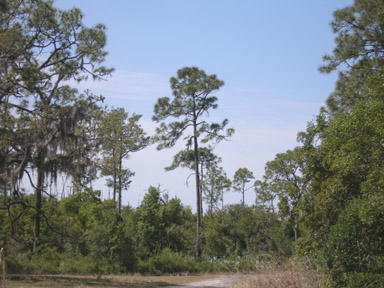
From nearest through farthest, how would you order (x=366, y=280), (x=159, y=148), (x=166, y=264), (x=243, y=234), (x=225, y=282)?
(x=366, y=280), (x=225, y=282), (x=166, y=264), (x=159, y=148), (x=243, y=234)

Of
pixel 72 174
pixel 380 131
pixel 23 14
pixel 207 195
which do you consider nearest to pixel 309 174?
pixel 380 131

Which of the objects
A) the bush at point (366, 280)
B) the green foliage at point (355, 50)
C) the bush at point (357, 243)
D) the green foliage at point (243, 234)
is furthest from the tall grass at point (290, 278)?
the green foliage at point (243, 234)

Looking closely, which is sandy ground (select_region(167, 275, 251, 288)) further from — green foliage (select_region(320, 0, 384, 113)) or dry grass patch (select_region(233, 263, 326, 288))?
green foliage (select_region(320, 0, 384, 113))

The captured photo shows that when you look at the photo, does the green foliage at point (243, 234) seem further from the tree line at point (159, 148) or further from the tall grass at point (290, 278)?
the tall grass at point (290, 278)

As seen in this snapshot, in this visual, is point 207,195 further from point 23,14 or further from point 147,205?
point 23,14

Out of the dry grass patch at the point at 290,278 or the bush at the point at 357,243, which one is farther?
the bush at the point at 357,243

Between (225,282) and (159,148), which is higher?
(159,148)

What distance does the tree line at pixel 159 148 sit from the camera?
13.0 meters

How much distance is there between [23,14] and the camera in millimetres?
18188

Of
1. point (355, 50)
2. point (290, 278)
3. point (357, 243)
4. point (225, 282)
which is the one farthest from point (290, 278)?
point (355, 50)

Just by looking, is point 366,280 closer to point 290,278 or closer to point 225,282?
point 290,278

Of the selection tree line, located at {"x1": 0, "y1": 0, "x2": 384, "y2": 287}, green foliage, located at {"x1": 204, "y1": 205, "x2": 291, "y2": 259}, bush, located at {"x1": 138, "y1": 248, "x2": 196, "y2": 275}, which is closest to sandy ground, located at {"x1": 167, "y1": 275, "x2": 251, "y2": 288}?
tree line, located at {"x1": 0, "y1": 0, "x2": 384, "y2": 287}

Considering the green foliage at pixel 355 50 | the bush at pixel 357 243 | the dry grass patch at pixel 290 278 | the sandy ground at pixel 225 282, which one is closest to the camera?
the dry grass patch at pixel 290 278

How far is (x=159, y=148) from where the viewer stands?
1235 inches
